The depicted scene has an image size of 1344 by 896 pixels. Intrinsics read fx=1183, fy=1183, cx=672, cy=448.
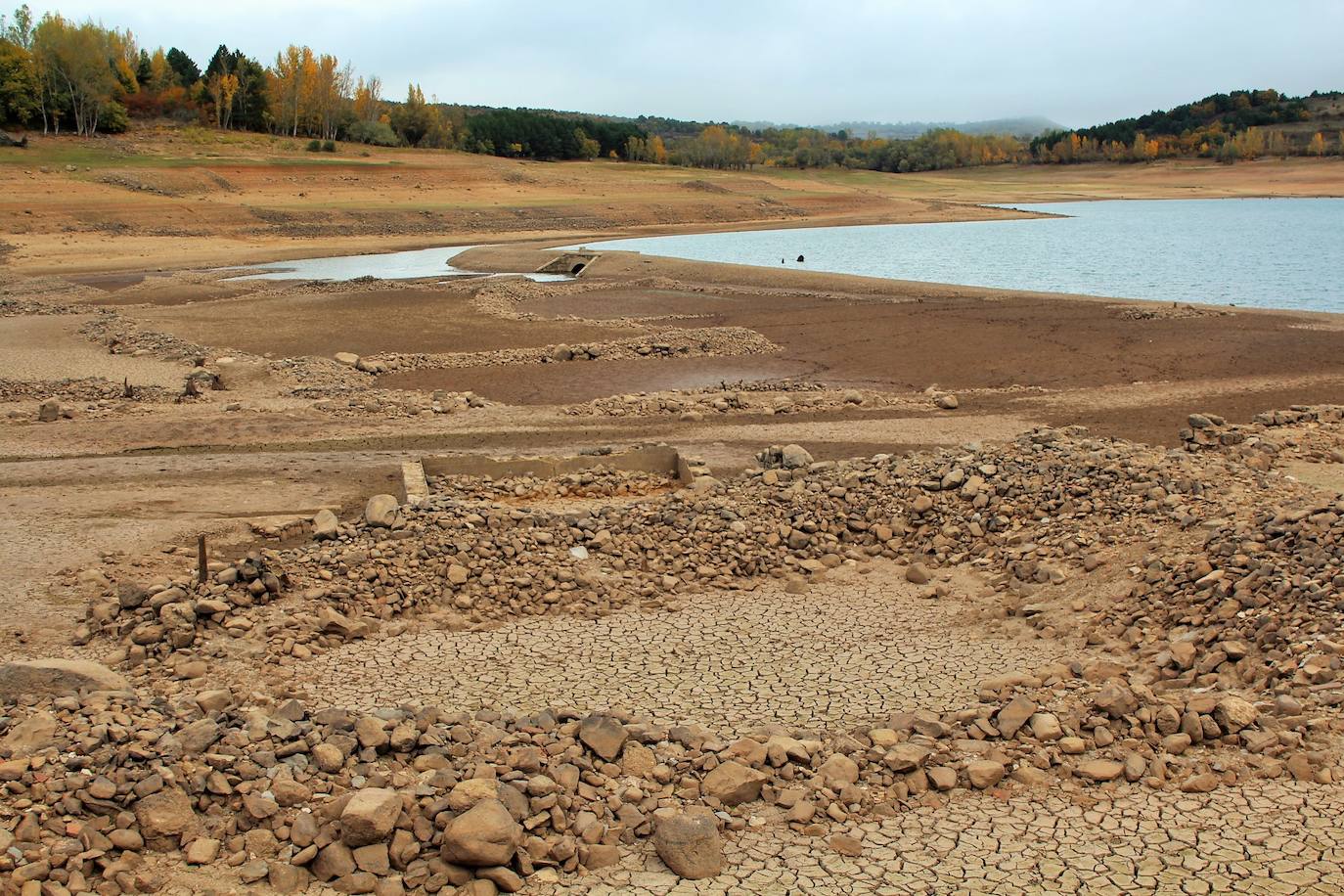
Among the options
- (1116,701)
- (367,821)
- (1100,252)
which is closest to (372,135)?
(1100,252)

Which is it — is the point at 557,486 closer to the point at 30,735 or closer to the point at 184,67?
the point at 30,735

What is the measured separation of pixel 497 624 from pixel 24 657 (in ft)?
10.7

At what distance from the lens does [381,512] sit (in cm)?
1045

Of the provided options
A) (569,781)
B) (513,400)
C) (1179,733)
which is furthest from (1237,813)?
(513,400)

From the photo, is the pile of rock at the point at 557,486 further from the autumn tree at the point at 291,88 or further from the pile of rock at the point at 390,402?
the autumn tree at the point at 291,88

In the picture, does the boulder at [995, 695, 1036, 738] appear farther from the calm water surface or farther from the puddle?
the puddle

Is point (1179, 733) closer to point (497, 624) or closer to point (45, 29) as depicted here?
point (497, 624)

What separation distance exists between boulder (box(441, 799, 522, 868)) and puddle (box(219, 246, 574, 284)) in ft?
104

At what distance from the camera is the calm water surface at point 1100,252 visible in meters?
36.0

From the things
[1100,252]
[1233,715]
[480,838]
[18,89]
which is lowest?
[480,838]

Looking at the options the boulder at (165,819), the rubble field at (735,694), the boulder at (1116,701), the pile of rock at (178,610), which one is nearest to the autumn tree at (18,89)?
the rubble field at (735,694)

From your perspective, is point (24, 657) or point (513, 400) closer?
point (24, 657)

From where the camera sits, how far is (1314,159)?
100500 mm

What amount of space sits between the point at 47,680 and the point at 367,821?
2.86 m
